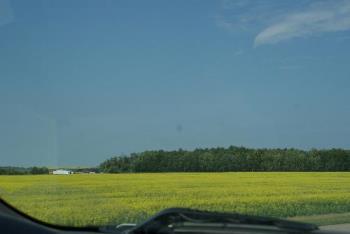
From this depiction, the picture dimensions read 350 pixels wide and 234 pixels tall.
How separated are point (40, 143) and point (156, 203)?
797 mm

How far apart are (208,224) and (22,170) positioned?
1216 millimetres

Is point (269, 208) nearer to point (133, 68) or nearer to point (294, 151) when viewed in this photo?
point (294, 151)

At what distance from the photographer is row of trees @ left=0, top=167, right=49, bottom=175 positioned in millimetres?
3404

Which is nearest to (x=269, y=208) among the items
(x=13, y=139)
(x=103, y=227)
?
(x=103, y=227)

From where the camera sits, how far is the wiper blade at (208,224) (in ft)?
8.27

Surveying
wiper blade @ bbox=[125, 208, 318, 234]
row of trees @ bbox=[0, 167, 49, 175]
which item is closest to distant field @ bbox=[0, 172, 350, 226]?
row of trees @ bbox=[0, 167, 49, 175]

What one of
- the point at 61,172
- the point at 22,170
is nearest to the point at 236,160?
the point at 61,172

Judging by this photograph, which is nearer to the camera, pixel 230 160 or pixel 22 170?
pixel 230 160

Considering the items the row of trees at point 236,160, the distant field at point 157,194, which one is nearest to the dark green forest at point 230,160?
the row of trees at point 236,160

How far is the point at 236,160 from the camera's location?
302 cm

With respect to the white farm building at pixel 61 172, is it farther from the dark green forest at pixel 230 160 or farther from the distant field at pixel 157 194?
the dark green forest at pixel 230 160

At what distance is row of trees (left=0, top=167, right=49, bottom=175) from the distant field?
0.09ft

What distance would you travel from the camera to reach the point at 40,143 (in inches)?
134

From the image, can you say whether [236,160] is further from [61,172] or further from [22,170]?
[22,170]
